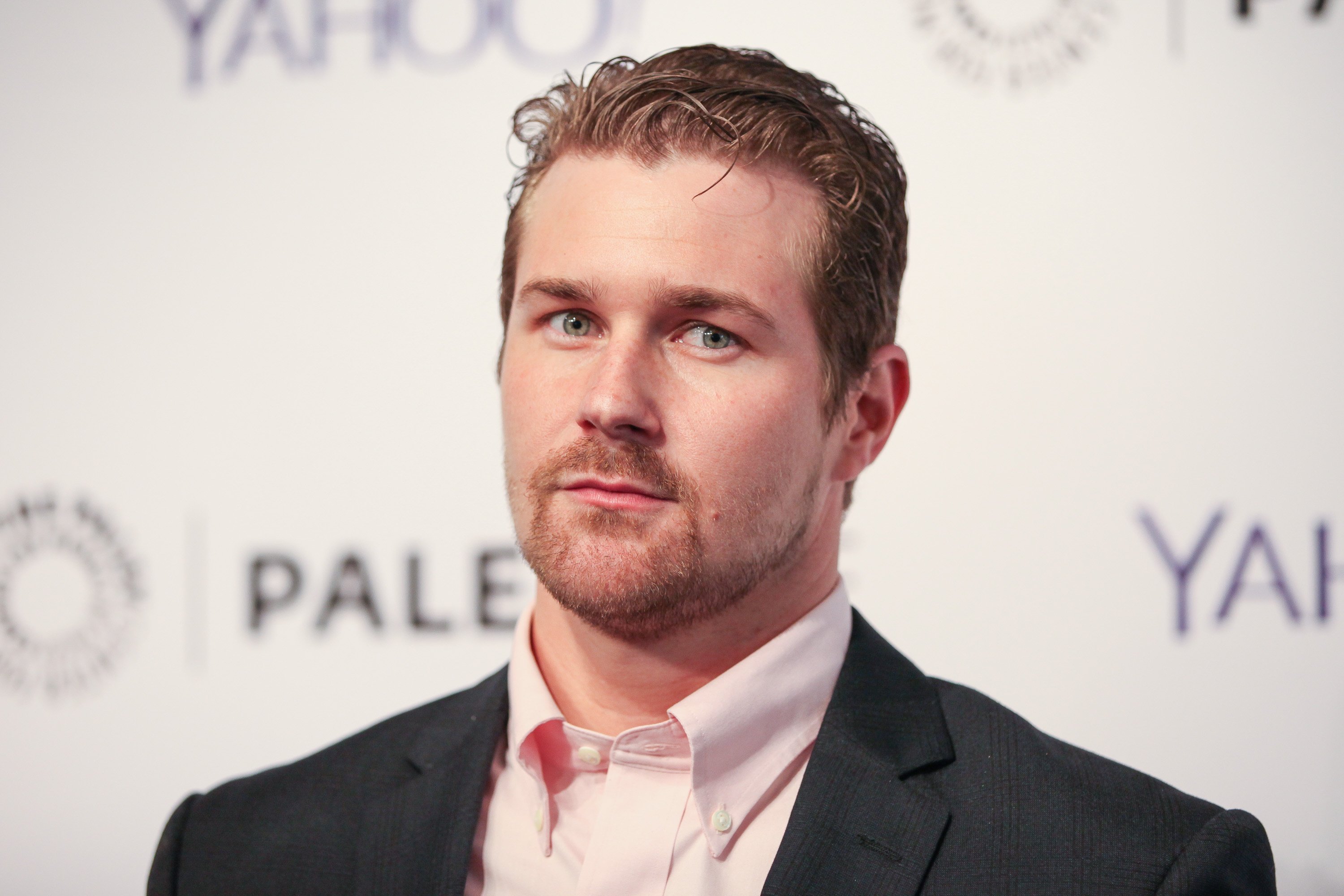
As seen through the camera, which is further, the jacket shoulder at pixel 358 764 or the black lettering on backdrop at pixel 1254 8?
the black lettering on backdrop at pixel 1254 8

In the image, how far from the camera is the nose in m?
1.63

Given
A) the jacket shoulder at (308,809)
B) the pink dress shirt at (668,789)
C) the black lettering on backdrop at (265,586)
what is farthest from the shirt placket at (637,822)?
the black lettering on backdrop at (265,586)

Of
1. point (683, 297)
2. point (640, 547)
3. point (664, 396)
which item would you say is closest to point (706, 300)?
point (683, 297)

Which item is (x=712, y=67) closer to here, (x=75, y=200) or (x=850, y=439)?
(x=850, y=439)

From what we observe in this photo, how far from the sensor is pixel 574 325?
1795 millimetres

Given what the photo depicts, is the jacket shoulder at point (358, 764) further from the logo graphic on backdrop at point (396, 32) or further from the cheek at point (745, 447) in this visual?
the logo graphic on backdrop at point (396, 32)

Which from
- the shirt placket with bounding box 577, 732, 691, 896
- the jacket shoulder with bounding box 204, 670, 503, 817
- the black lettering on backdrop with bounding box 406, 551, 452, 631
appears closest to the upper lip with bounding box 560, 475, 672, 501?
the shirt placket with bounding box 577, 732, 691, 896

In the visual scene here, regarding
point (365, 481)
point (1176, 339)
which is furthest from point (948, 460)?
point (365, 481)

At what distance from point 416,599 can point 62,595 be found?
3.02 feet

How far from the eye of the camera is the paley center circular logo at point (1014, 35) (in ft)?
8.64

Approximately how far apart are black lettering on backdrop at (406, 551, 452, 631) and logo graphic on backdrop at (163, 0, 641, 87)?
48.2 inches

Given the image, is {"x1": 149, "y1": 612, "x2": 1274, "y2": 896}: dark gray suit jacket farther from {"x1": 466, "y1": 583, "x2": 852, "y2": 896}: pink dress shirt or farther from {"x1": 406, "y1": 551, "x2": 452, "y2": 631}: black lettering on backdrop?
{"x1": 406, "y1": 551, "x2": 452, "y2": 631}: black lettering on backdrop

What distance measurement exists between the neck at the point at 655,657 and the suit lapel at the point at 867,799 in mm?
150

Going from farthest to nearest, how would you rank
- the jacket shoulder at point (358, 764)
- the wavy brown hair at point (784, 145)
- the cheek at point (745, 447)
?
1. the jacket shoulder at point (358, 764)
2. the wavy brown hair at point (784, 145)
3. the cheek at point (745, 447)
